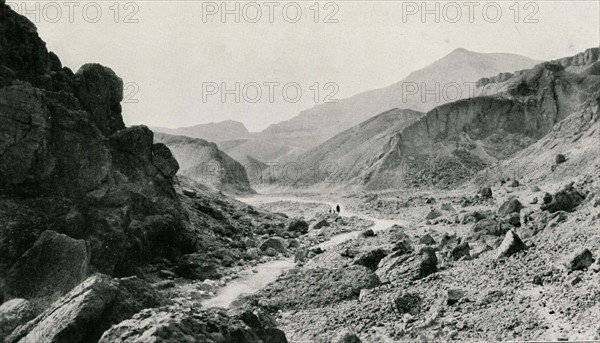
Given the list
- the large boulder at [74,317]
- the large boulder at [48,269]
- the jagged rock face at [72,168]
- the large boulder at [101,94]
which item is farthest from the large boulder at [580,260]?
the large boulder at [101,94]

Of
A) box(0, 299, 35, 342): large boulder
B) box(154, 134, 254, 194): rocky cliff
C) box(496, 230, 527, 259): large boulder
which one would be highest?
box(154, 134, 254, 194): rocky cliff

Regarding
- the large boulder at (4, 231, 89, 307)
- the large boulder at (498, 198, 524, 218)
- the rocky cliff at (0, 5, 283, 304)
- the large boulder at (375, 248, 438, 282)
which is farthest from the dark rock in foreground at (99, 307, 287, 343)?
the large boulder at (498, 198, 524, 218)

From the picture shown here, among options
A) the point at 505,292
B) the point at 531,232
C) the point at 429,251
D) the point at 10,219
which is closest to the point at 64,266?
the point at 10,219

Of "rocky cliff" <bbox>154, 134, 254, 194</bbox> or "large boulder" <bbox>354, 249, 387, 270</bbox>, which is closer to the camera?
"large boulder" <bbox>354, 249, 387, 270</bbox>

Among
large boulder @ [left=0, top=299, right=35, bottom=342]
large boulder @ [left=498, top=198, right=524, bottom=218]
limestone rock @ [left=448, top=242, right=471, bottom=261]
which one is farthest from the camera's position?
large boulder @ [left=498, top=198, right=524, bottom=218]

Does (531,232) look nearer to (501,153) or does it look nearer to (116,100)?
(116,100)

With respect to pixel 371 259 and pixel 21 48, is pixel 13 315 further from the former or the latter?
pixel 21 48

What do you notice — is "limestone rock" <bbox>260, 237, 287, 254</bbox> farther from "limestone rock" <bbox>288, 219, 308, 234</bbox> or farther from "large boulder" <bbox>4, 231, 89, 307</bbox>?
"large boulder" <bbox>4, 231, 89, 307</bbox>

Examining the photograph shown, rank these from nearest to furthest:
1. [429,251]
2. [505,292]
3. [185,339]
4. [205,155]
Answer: [185,339]
[505,292]
[429,251]
[205,155]

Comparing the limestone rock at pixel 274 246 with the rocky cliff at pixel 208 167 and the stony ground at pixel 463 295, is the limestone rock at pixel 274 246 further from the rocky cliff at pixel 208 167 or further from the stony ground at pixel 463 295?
the rocky cliff at pixel 208 167
